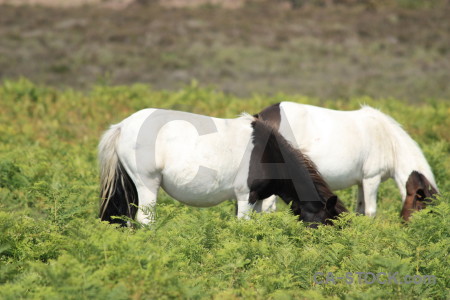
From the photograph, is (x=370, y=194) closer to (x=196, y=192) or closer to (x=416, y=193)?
(x=416, y=193)

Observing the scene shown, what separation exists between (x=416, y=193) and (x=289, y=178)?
225 cm

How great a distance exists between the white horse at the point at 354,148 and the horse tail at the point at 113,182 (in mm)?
2153

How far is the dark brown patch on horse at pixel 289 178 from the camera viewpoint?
8.17 metres

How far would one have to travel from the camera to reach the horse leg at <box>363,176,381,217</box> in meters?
9.68

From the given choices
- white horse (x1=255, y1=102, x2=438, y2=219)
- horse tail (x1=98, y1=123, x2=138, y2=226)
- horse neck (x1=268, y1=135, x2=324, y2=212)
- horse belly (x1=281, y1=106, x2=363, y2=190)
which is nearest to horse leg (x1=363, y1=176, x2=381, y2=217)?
white horse (x1=255, y1=102, x2=438, y2=219)

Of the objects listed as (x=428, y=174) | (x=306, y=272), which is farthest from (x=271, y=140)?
(x=428, y=174)

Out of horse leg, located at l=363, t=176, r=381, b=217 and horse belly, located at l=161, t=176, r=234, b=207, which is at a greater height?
horse belly, located at l=161, t=176, r=234, b=207

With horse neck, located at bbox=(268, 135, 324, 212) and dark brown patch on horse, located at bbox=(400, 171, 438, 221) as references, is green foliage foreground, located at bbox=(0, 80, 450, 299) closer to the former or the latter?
dark brown patch on horse, located at bbox=(400, 171, 438, 221)

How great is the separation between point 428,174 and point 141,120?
441 centimetres

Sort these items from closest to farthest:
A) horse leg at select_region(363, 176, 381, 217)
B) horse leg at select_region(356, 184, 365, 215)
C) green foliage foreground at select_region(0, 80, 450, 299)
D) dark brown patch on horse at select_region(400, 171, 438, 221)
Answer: green foliage foreground at select_region(0, 80, 450, 299), dark brown patch on horse at select_region(400, 171, 438, 221), horse leg at select_region(363, 176, 381, 217), horse leg at select_region(356, 184, 365, 215)

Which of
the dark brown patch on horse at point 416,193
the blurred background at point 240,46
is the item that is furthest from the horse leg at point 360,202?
the blurred background at point 240,46

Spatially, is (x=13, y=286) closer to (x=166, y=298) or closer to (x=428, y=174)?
(x=166, y=298)

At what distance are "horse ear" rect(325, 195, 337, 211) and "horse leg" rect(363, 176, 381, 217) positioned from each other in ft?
6.03

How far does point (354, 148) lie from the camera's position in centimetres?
961
